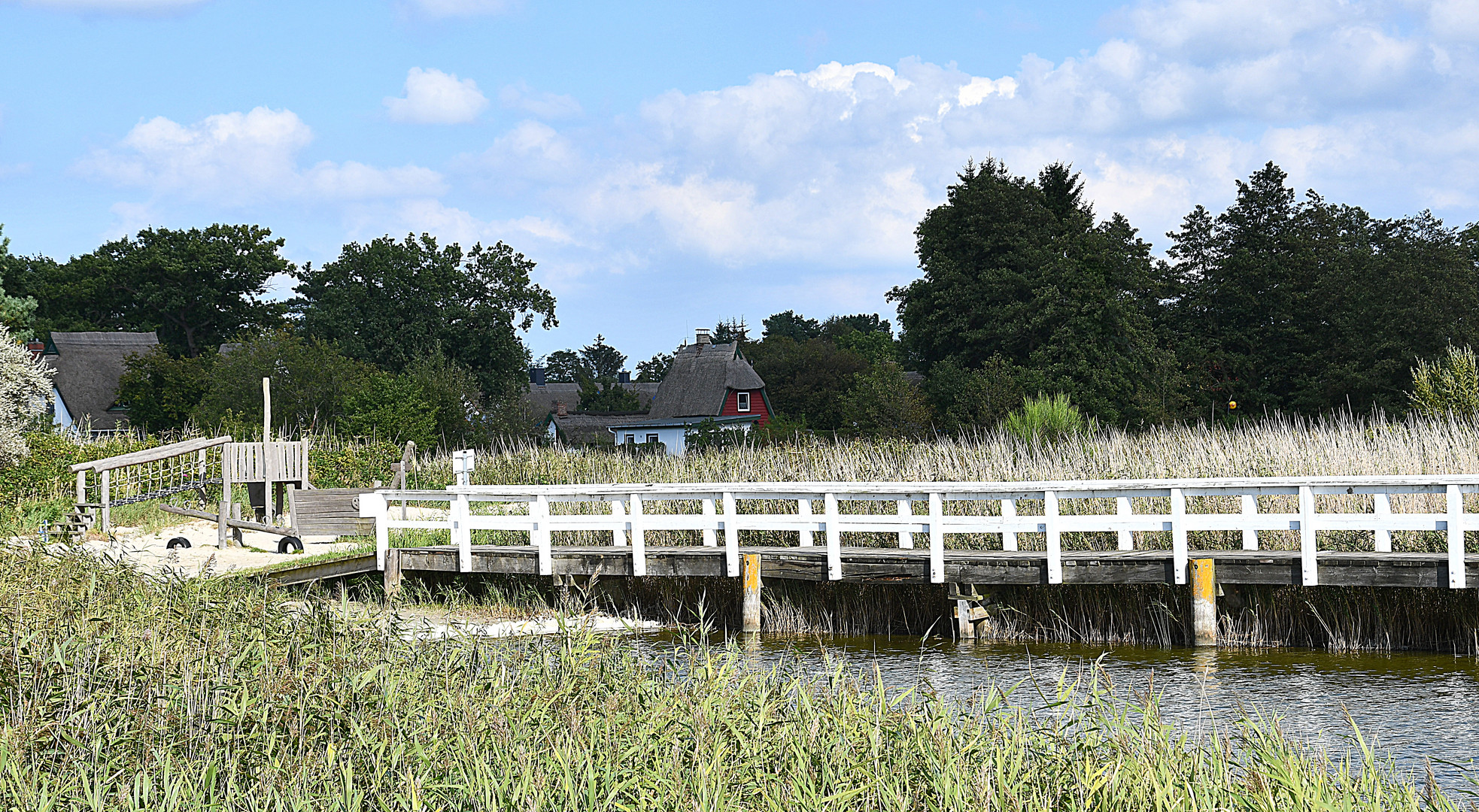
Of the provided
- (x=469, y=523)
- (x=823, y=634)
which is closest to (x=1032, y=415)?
(x=823, y=634)

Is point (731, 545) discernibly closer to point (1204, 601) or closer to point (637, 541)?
point (637, 541)

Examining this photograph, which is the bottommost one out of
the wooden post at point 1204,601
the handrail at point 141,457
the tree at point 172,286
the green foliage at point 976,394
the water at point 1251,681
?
the water at point 1251,681

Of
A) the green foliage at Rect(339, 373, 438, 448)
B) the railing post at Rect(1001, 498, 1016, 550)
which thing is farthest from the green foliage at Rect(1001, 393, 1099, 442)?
the green foliage at Rect(339, 373, 438, 448)

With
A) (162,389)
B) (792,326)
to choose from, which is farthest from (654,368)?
(162,389)

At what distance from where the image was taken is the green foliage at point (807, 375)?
62562 mm

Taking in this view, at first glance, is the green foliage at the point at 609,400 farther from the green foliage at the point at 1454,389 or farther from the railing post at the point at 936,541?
the railing post at the point at 936,541

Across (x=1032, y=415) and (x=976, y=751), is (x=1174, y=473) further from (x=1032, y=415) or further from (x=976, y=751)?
(x=976, y=751)

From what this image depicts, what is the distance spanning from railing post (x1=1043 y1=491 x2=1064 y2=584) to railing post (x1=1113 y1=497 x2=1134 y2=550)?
2.24 feet

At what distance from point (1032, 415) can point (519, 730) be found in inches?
590

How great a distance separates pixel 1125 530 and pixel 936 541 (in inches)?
73.1

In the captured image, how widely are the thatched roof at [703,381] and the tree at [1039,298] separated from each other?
17.1 m

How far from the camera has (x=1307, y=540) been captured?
38.2 feet

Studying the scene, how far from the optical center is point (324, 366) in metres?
36.0

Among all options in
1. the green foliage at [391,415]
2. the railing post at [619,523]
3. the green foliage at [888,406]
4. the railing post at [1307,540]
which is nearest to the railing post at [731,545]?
the railing post at [619,523]
